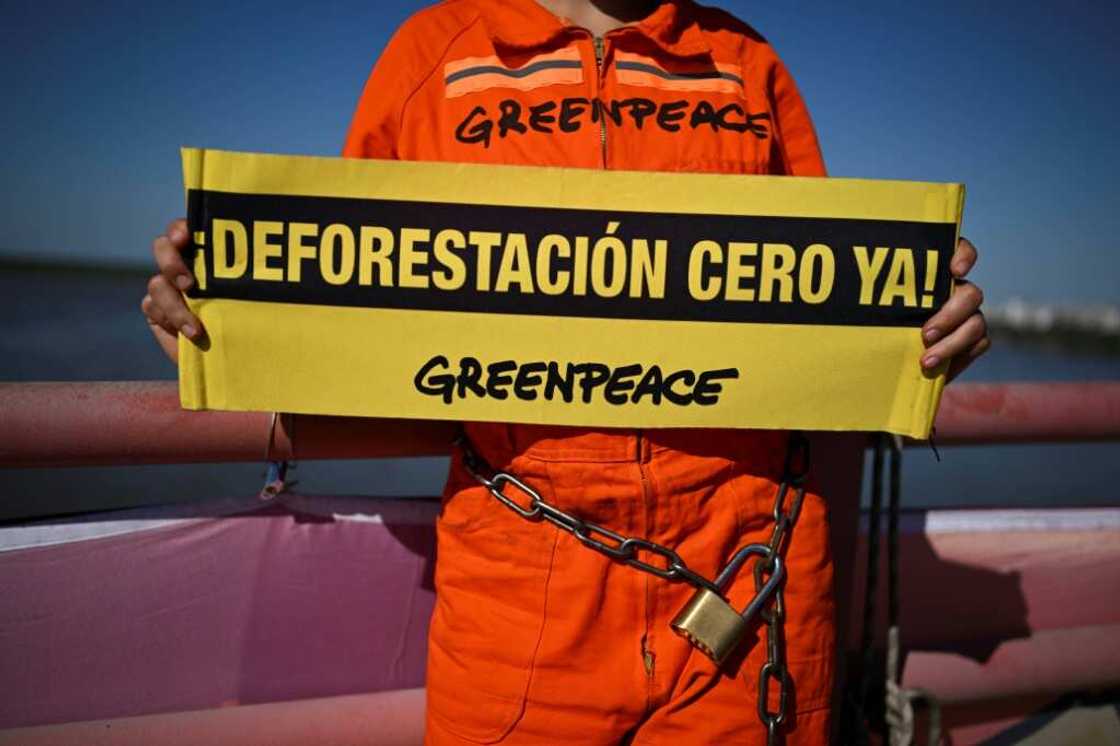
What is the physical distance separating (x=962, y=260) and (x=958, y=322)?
0.32 ft

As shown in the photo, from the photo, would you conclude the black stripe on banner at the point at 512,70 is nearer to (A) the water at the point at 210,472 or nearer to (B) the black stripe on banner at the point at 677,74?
(B) the black stripe on banner at the point at 677,74

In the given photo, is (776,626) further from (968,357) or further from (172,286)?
(172,286)

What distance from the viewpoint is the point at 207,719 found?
1.46m

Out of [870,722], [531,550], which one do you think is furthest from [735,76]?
[870,722]

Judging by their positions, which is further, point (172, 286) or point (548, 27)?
point (548, 27)

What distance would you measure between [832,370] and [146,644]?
1.42 meters

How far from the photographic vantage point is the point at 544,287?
3.64ft

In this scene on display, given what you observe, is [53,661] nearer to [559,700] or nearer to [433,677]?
[433,677]

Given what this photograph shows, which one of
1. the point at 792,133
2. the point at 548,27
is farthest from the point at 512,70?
the point at 792,133

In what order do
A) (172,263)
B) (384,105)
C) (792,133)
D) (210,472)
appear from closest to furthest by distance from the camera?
(172,263) < (384,105) < (792,133) < (210,472)

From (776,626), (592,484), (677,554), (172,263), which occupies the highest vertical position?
(172,263)

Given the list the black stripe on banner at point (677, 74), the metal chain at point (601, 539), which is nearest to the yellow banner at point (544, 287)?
the metal chain at point (601, 539)

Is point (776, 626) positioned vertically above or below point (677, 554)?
below

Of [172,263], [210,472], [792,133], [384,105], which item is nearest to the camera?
[172,263]
